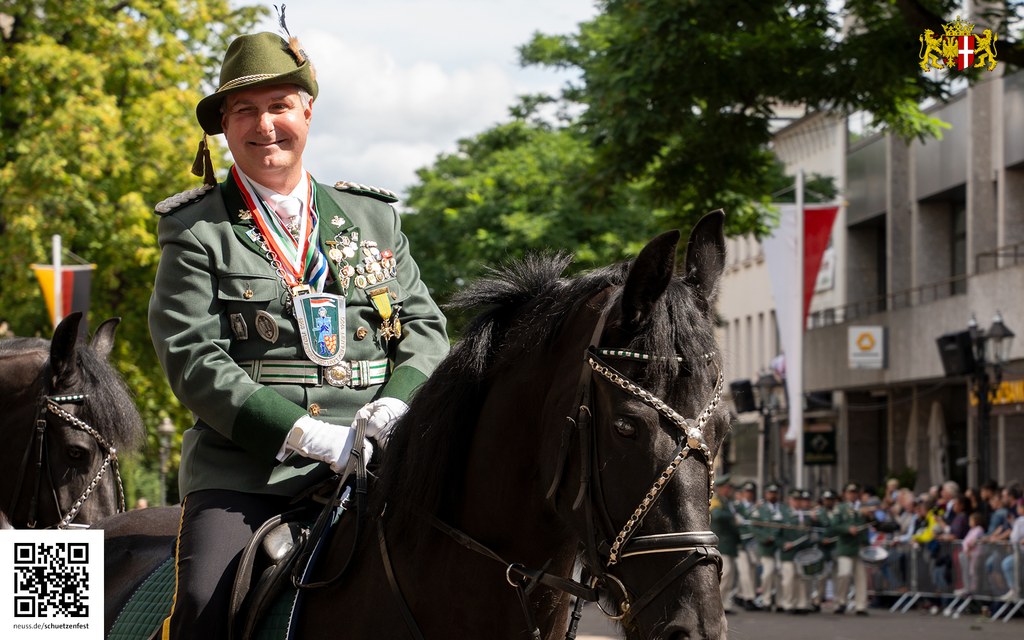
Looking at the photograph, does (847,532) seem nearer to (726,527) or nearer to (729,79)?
(726,527)

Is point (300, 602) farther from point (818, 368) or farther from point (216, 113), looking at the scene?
point (818, 368)

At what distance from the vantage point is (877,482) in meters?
43.5

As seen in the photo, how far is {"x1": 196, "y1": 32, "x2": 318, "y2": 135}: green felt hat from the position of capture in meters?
4.65

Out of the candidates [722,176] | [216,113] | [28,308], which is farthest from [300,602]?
[28,308]

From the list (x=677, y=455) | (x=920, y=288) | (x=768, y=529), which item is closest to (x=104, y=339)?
(x=677, y=455)

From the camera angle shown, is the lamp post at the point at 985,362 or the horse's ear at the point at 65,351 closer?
the horse's ear at the point at 65,351

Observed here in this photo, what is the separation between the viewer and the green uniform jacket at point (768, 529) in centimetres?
2439

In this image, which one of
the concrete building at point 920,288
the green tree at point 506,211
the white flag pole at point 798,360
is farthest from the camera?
the green tree at point 506,211

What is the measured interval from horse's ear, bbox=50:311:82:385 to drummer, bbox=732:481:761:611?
18.7m

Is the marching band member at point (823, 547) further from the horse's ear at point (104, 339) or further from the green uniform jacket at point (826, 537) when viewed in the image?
the horse's ear at point (104, 339)

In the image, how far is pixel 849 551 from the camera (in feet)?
77.5

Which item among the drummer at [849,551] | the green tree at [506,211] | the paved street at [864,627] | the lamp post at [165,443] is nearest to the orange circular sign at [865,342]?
the green tree at [506,211]

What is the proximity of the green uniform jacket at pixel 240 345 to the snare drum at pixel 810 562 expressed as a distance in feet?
65.8

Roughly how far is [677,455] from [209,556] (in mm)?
1514
